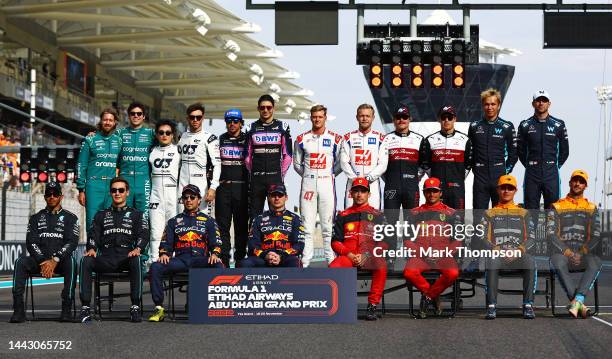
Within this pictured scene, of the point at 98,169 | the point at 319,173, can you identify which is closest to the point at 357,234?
the point at 319,173

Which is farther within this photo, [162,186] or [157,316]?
[162,186]

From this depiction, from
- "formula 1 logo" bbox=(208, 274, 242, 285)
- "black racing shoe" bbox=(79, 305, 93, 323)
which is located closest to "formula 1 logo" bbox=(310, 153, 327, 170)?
"formula 1 logo" bbox=(208, 274, 242, 285)

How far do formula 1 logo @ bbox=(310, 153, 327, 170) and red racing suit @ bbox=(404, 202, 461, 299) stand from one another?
6.84 ft

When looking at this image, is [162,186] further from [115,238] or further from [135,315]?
[135,315]

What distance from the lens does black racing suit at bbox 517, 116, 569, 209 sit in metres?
13.3

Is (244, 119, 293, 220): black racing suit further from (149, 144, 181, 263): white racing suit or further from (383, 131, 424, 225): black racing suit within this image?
(383, 131, 424, 225): black racing suit

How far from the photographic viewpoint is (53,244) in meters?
11.9

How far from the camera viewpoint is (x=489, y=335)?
32.5 feet

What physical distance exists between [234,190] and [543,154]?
377cm

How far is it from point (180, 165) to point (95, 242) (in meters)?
1.99

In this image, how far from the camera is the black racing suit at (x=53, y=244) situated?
11719 mm

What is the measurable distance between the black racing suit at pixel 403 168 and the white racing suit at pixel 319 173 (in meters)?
0.72

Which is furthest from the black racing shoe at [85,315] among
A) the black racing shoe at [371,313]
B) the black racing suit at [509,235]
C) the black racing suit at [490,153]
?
the black racing suit at [490,153]

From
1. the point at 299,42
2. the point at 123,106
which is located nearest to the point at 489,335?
the point at 299,42
